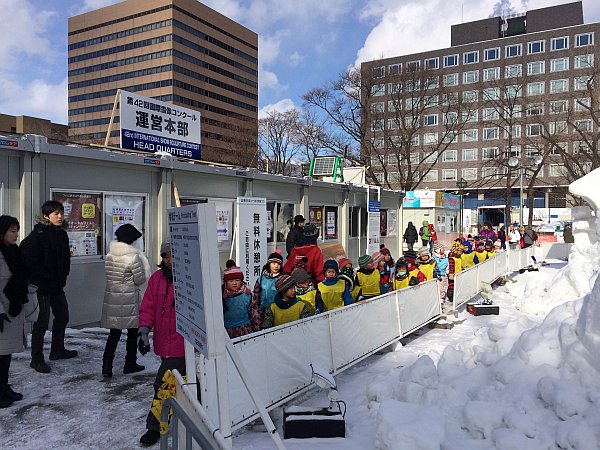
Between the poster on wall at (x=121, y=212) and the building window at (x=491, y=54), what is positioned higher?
the building window at (x=491, y=54)

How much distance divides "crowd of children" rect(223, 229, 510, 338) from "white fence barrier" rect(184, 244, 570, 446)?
0.24m

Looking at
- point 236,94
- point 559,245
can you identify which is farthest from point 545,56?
point 236,94

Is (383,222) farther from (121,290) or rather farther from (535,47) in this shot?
(535,47)

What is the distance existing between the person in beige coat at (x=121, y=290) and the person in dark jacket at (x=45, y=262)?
687 mm

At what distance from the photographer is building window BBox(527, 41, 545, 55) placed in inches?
2554

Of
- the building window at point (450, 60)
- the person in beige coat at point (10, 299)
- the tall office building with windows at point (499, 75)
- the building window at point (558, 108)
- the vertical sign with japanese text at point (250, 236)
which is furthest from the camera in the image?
the building window at point (450, 60)

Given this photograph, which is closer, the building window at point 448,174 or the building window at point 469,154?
the building window at point 469,154

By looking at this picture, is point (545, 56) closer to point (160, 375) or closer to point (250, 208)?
point (250, 208)

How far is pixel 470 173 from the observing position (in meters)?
66.9

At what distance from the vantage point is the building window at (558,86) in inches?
2447

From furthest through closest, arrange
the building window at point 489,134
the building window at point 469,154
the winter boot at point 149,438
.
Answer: the building window at point 469,154, the building window at point 489,134, the winter boot at point 149,438

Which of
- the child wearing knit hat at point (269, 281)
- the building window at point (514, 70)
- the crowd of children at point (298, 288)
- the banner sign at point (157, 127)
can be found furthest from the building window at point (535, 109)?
the child wearing knit hat at point (269, 281)

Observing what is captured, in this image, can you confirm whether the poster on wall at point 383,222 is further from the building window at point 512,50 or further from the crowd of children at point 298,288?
the building window at point 512,50

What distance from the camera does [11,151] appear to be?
22.6ft
